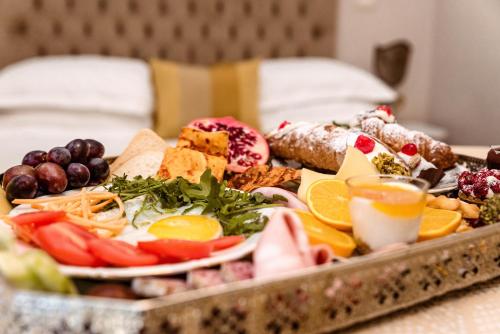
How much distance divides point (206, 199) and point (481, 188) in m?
0.45

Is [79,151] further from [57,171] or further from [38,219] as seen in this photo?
[38,219]

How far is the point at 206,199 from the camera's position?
850mm

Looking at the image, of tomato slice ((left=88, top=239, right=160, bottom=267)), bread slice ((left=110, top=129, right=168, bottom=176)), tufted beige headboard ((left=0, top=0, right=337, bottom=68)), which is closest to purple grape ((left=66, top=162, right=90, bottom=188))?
bread slice ((left=110, top=129, right=168, bottom=176))

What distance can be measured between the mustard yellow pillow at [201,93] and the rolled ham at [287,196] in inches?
55.5

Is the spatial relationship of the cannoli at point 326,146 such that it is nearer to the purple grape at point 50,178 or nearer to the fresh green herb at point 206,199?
the fresh green herb at point 206,199

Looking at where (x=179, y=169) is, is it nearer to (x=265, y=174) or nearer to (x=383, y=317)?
(x=265, y=174)

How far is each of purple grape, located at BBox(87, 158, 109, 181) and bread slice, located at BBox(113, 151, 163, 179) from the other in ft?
0.10

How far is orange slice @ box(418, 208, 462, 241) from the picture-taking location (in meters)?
0.72

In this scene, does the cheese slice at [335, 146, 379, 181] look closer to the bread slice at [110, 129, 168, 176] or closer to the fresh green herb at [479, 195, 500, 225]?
the fresh green herb at [479, 195, 500, 225]

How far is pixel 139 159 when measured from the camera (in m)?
1.10

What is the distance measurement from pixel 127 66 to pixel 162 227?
68.0 inches

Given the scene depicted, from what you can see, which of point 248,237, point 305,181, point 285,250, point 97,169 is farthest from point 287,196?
point 97,169

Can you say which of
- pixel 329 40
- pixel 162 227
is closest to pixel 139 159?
pixel 162 227

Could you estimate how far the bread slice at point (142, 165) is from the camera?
1.06 m
